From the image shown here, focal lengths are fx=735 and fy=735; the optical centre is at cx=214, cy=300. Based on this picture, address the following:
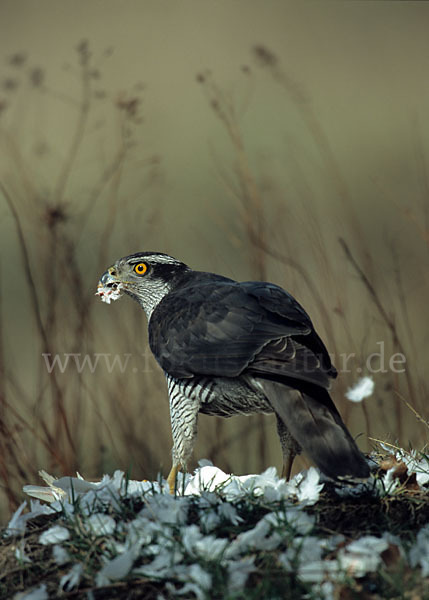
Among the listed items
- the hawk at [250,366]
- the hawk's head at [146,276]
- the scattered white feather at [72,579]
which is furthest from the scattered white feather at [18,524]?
the hawk's head at [146,276]

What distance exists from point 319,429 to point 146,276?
1.75 m

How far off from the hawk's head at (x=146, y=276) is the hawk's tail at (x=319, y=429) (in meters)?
1.27

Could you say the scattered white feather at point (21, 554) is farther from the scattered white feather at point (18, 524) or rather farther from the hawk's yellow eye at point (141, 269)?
the hawk's yellow eye at point (141, 269)

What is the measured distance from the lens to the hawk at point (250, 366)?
295 centimetres

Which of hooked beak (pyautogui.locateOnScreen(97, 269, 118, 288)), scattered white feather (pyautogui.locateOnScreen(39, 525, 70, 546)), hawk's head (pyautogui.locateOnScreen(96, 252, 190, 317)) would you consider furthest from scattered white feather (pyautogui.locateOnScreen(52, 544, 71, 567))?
hooked beak (pyautogui.locateOnScreen(97, 269, 118, 288))

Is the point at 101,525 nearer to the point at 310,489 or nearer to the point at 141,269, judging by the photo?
the point at 310,489

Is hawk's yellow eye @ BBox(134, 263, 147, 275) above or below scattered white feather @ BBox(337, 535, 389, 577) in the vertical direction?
above

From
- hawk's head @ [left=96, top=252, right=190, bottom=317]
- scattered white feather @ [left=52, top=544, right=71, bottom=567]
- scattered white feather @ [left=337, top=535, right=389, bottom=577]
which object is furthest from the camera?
hawk's head @ [left=96, top=252, right=190, bottom=317]

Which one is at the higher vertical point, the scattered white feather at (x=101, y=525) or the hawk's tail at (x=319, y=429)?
the hawk's tail at (x=319, y=429)

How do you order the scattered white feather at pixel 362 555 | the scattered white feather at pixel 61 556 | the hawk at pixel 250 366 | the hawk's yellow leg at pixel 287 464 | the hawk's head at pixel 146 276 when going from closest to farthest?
the scattered white feather at pixel 362 555 → the scattered white feather at pixel 61 556 → the hawk at pixel 250 366 → the hawk's yellow leg at pixel 287 464 → the hawk's head at pixel 146 276

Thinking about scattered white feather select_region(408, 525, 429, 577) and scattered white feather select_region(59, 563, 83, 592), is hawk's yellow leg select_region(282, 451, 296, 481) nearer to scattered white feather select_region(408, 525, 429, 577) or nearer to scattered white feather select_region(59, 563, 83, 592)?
scattered white feather select_region(408, 525, 429, 577)

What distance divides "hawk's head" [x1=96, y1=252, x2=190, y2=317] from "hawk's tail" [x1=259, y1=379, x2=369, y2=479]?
4.15 feet

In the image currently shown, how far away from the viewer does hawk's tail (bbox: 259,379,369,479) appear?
2.78 metres

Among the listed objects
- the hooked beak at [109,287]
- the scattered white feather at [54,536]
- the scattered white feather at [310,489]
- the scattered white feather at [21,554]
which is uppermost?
the hooked beak at [109,287]
